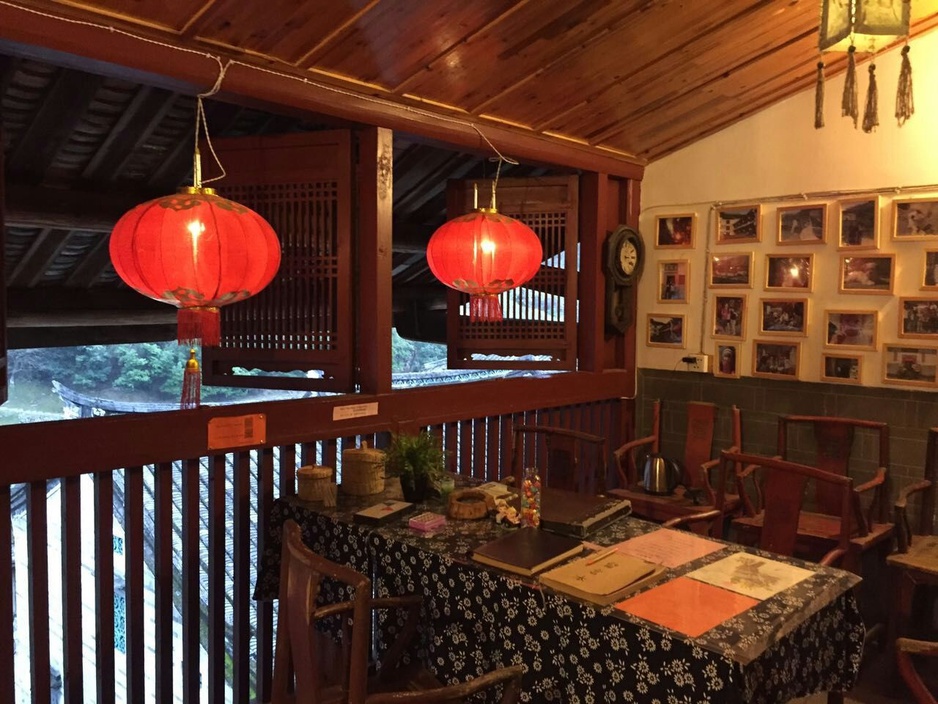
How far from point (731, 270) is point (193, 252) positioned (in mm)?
3420

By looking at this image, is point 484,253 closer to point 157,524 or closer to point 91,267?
point 157,524

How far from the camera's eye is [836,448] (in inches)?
166

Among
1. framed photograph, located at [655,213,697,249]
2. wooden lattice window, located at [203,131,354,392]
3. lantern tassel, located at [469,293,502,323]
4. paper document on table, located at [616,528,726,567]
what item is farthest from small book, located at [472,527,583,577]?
framed photograph, located at [655,213,697,249]

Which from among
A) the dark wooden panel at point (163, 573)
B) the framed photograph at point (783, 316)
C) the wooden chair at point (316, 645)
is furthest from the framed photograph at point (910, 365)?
the dark wooden panel at point (163, 573)

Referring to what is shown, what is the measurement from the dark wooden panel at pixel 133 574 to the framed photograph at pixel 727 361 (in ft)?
11.2

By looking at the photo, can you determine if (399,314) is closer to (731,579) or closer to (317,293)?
(317,293)

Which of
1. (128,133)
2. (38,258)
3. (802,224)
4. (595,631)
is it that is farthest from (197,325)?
(802,224)

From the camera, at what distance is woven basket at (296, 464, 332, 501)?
9.72 feet

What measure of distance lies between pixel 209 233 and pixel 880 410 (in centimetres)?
363

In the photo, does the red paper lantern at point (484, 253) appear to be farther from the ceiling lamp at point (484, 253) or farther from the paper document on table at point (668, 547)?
the paper document on table at point (668, 547)

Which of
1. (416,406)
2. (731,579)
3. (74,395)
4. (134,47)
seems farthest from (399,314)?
(731,579)

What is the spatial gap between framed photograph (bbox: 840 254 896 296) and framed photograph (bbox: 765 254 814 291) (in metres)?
0.18

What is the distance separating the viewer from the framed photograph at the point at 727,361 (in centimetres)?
466

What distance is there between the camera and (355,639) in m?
1.81
